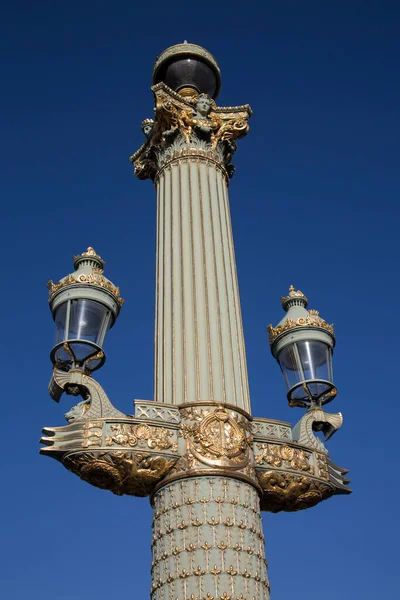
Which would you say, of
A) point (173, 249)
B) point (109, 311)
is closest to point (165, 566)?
point (109, 311)

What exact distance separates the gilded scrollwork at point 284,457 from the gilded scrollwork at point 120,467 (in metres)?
1.33

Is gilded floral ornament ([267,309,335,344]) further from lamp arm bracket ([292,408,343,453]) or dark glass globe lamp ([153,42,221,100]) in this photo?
dark glass globe lamp ([153,42,221,100])

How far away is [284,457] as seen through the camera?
10.5 m

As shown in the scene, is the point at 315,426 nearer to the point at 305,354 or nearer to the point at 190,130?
the point at 305,354

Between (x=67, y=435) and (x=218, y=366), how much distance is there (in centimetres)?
235

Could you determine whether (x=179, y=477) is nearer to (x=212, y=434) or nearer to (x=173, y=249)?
(x=212, y=434)

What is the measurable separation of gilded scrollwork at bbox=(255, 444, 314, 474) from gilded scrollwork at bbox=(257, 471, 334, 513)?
0.42 feet

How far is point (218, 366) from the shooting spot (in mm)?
10891

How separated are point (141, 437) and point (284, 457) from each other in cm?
206

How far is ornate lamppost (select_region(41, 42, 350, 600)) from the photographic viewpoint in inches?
364

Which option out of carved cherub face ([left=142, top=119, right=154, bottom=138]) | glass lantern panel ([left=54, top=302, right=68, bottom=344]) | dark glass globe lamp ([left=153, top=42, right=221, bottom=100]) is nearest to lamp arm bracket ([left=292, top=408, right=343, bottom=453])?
Result: glass lantern panel ([left=54, top=302, right=68, bottom=344])

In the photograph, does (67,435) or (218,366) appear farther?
(218,366)

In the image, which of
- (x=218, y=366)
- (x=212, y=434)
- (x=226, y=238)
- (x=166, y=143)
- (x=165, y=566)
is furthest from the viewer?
(x=166, y=143)

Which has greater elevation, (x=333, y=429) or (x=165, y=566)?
(x=333, y=429)
